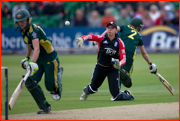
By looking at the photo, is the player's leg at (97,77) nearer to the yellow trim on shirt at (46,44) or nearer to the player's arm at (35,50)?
the yellow trim on shirt at (46,44)

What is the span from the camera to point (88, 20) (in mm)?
20891

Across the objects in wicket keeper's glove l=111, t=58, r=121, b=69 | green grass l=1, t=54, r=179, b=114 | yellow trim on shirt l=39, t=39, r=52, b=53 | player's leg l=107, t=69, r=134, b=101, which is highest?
yellow trim on shirt l=39, t=39, r=52, b=53

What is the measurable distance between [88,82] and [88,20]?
1048 centimetres

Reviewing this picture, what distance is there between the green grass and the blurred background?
2.61 meters

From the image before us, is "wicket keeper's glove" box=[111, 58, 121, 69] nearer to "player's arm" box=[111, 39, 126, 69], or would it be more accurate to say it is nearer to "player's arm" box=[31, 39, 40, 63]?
"player's arm" box=[111, 39, 126, 69]

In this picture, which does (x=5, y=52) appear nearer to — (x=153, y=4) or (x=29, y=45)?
(x=153, y=4)

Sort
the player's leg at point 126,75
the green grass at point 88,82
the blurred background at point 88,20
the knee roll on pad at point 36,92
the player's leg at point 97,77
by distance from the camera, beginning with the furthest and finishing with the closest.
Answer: the blurred background at point 88,20, the player's leg at point 126,75, the player's leg at point 97,77, the green grass at point 88,82, the knee roll on pad at point 36,92

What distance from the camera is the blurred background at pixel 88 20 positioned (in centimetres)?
1931

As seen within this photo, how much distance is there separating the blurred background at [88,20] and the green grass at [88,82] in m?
2.61

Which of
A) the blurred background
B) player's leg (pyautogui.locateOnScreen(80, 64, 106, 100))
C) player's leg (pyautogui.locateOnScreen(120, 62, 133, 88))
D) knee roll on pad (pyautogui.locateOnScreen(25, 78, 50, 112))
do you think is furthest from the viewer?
the blurred background

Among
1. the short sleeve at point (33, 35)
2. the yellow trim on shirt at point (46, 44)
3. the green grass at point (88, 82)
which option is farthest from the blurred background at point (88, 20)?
the short sleeve at point (33, 35)

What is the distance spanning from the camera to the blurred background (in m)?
19.3

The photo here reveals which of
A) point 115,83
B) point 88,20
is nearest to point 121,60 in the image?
point 115,83

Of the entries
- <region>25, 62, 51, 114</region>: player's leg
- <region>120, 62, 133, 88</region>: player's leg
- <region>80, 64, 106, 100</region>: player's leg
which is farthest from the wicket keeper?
<region>25, 62, 51, 114</region>: player's leg
